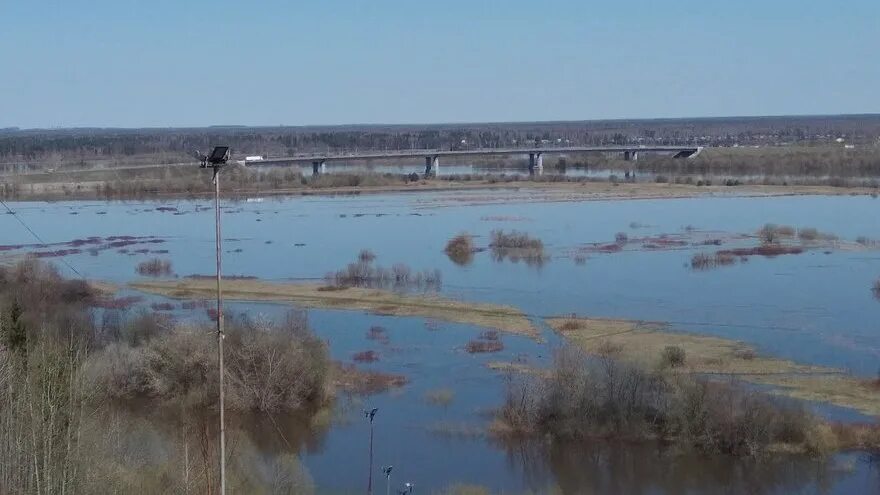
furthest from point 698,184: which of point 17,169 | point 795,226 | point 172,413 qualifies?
point 172,413

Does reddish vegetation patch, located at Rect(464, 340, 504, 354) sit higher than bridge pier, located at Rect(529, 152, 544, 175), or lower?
lower

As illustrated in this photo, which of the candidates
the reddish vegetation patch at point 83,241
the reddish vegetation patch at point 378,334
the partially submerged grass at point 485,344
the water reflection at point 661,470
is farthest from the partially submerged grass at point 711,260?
the reddish vegetation patch at point 83,241

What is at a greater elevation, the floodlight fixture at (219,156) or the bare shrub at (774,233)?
the floodlight fixture at (219,156)

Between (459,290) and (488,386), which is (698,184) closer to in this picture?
(459,290)

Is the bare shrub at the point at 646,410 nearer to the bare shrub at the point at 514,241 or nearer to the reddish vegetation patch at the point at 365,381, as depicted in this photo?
the reddish vegetation patch at the point at 365,381

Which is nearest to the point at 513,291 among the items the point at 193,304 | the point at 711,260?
the point at 711,260

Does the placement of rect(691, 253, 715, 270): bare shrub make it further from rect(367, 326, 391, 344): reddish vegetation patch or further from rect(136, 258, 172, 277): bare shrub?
rect(136, 258, 172, 277): bare shrub

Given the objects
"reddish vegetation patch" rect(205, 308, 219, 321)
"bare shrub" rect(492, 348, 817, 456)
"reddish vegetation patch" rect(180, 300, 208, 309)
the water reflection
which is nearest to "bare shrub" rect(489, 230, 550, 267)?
"reddish vegetation patch" rect(180, 300, 208, 309)
